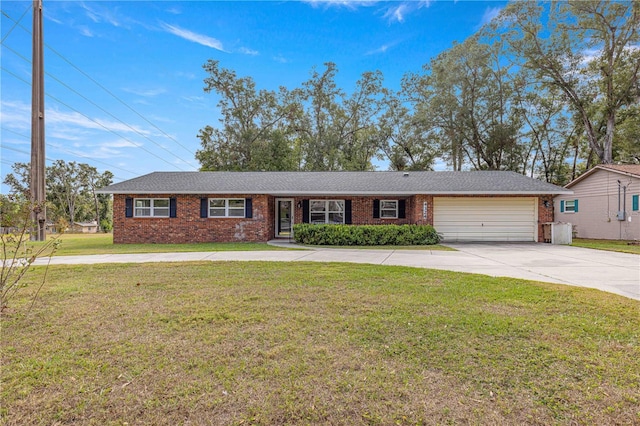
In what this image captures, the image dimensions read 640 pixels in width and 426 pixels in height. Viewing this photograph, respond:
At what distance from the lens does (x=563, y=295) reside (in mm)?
4820

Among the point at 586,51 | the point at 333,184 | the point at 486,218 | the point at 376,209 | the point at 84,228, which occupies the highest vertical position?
the point at 586,51

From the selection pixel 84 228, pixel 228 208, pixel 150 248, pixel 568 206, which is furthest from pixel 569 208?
pixel 84 228

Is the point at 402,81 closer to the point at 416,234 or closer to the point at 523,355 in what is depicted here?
the point at 416,234

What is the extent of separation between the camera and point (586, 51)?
76.3 feet

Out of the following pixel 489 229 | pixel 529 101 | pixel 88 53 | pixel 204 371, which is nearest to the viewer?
pixel 204 371

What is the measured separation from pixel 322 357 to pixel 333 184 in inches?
526

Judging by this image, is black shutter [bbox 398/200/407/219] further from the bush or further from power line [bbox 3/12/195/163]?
power line [bbox 3/12/195/163]

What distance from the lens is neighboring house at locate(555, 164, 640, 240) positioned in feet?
50.4

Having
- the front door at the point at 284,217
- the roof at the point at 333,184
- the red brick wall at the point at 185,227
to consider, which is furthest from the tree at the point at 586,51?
the red brick wall at the point at 185,227

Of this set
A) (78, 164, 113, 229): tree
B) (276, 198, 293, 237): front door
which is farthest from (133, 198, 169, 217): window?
(78, 164, 113, 229): tree

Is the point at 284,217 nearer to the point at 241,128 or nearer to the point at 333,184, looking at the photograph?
the point at 333,184

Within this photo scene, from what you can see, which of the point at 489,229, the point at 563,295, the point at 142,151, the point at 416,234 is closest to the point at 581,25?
the point at 489,229

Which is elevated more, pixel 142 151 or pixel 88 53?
pixel 88 53

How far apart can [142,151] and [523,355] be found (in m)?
35.8
